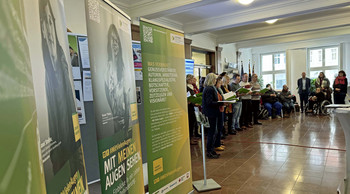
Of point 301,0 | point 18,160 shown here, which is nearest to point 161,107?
point 18,160

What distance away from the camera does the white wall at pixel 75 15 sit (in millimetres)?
4340

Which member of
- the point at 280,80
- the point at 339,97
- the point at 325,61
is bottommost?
the point at 339,97

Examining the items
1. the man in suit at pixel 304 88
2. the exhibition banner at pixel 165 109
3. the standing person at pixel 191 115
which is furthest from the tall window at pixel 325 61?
the exhibition banner at pixel 165 109

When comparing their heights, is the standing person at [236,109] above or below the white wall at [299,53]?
below

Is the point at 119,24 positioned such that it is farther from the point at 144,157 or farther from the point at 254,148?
the point at 254,148

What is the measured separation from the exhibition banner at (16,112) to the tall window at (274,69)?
13376 millimetres

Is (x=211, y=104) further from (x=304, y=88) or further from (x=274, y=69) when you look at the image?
(x=274, y=69)

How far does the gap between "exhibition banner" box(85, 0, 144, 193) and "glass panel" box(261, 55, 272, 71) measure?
12490 mm

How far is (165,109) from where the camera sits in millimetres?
2119

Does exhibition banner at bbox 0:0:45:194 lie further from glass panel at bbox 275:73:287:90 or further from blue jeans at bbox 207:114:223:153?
glass panel at bbox 275:73:287:90

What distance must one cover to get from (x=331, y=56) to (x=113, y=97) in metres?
12.4

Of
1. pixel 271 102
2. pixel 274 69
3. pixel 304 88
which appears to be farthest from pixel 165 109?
pixel 274 69

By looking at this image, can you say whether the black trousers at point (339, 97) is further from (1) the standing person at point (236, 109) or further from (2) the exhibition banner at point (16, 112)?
(2) the exhibition banner at point (16, 112)

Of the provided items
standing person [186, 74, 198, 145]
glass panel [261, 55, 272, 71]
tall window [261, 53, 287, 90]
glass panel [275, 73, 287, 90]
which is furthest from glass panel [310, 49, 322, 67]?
standing person [186, 74, 198, 145]
